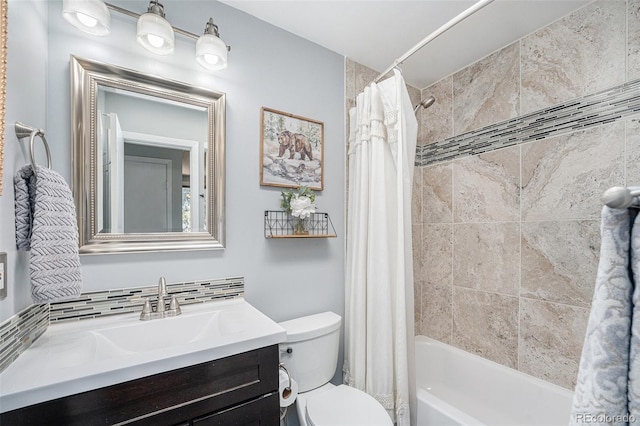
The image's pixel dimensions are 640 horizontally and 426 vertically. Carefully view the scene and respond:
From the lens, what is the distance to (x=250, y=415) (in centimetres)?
100

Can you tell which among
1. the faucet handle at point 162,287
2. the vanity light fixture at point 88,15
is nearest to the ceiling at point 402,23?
the vanity light fixture at point 88,15

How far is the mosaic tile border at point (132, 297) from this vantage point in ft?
3.76

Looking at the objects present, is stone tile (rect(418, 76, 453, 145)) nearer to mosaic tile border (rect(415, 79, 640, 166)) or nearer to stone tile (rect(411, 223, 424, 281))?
mosaic tile border (rect(415, 79, 640, 166))

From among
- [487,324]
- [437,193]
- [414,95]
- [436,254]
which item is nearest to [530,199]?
[437,193]

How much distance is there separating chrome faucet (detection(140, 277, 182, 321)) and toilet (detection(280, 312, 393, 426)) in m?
0.54

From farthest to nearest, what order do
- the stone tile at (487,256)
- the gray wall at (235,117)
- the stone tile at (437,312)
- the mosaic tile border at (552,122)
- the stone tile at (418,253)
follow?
1. the stone tile at (418,253)
2. the stone tile at (437,312)
3. the stone tile at (487,256)
4. the mosaic tile border at (552,122)
5. the gray wall at (235,117)

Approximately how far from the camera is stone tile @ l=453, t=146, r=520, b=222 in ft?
5.82

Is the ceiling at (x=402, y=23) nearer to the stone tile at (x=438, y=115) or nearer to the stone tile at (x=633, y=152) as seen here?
the stone tile at (x=438, y=115)

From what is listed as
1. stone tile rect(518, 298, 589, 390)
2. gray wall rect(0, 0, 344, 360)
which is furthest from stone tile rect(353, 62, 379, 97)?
stone tile rect(518, 298, 589, 390)

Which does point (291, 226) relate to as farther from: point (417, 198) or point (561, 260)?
point (561, 260)

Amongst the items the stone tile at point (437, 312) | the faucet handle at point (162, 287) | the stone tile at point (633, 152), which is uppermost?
the stone tile at point (633, 152)

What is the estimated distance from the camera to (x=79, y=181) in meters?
1.17

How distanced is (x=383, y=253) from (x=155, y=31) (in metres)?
1.47

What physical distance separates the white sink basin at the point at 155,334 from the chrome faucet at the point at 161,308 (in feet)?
0.11
